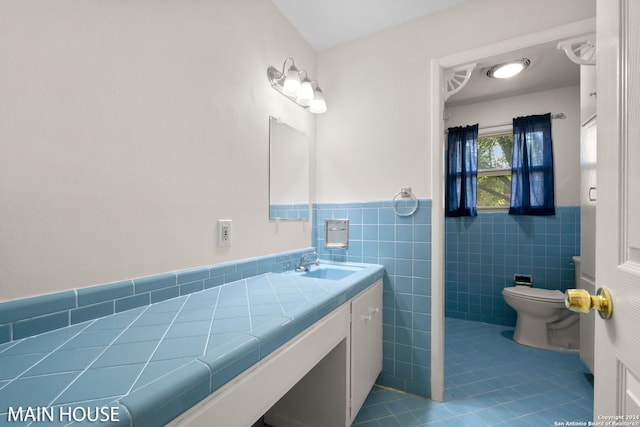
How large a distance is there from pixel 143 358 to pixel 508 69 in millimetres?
2975

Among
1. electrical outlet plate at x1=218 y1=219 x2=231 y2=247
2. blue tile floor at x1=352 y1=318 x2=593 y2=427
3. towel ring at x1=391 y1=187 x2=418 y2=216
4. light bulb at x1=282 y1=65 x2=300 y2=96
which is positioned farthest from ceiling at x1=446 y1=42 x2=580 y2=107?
blue tile floor at x1=352 y1=318 x2=593 y2=427

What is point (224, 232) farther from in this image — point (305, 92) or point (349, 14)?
point (349, 14)

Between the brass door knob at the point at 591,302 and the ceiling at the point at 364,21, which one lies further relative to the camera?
the ceiling at the point at 364,21

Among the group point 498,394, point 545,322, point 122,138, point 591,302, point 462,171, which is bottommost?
point 498,394

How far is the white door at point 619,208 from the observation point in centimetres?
45

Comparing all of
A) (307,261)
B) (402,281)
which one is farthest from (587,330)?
(307,261)

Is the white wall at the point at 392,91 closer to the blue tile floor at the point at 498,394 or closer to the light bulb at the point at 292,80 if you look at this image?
the light bulb at the point at 292,80

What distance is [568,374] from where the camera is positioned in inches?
75.2

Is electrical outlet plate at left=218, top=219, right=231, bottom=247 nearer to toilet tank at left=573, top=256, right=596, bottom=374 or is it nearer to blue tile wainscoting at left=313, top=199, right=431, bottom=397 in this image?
blue tile wainscoting at left=313, top=199, right=431, bottom=397

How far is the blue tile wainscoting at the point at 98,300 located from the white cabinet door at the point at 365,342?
65 cm

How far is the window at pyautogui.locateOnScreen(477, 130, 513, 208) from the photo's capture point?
115 inches

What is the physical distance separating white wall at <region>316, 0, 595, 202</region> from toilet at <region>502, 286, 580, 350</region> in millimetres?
1524

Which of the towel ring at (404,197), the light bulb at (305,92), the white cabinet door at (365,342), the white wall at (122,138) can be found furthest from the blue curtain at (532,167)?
the white wall at (122,138)

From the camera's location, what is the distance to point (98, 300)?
83 cm
